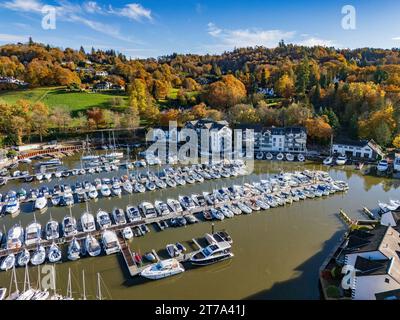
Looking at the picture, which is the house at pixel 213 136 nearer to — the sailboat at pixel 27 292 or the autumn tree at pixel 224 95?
the autumn tree at pixel 224 95

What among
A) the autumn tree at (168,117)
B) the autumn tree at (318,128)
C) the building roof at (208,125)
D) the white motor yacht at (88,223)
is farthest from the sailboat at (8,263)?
the autumn tree at (318,128)

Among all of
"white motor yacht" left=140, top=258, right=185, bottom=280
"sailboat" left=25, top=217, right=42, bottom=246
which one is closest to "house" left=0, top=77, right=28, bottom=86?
"sailboat" left=25, top=217, right=42, bottom=246

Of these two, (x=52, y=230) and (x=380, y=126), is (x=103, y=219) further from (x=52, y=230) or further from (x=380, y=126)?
(x=380, y=126)

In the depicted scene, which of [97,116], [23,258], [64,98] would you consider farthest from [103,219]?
[64,98]

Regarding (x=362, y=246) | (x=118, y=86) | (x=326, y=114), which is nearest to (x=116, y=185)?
(x=362, y=246)

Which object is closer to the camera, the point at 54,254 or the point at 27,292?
the point at 27,292

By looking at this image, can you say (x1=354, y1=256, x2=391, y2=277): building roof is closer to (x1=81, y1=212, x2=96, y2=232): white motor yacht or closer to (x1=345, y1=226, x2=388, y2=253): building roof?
(x1=345, y1=226, x2=388, y2=253): building roof
